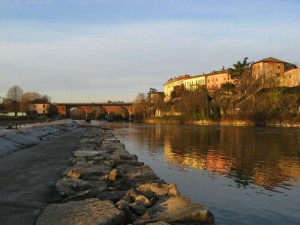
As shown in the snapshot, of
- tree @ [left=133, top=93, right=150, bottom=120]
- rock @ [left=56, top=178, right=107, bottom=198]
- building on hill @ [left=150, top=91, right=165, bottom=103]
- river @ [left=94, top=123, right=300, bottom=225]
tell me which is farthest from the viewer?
building on hill @ [left=150, top=91, right=165, bottom=103]

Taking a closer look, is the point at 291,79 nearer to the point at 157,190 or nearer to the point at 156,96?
the point at 156,96

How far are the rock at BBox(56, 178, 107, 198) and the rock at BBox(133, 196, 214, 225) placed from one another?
2.42 meters

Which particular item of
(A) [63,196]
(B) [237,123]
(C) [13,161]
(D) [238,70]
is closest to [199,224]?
(A) [63,196]

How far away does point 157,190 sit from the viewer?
42.5ft

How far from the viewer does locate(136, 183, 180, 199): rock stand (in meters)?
12.6

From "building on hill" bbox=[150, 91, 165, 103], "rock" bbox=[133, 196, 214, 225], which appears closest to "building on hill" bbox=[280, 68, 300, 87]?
"building on hill" bbox=[150, 91, 165, 103]

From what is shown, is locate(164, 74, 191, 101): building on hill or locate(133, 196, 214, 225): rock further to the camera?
locate(164, 74, 191, 101): building on hill

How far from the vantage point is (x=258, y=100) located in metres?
92.1

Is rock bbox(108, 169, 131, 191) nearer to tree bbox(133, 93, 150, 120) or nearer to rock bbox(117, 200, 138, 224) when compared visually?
rock bbox(117, 200, 138, 224)

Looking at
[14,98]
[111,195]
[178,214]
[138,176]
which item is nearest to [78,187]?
[111,195]

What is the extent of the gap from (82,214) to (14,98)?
116343 millimetres

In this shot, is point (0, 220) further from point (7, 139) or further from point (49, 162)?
point (7, 139)

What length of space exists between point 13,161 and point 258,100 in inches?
3118

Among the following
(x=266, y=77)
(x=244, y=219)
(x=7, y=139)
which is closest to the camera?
(x=244, y=219)
